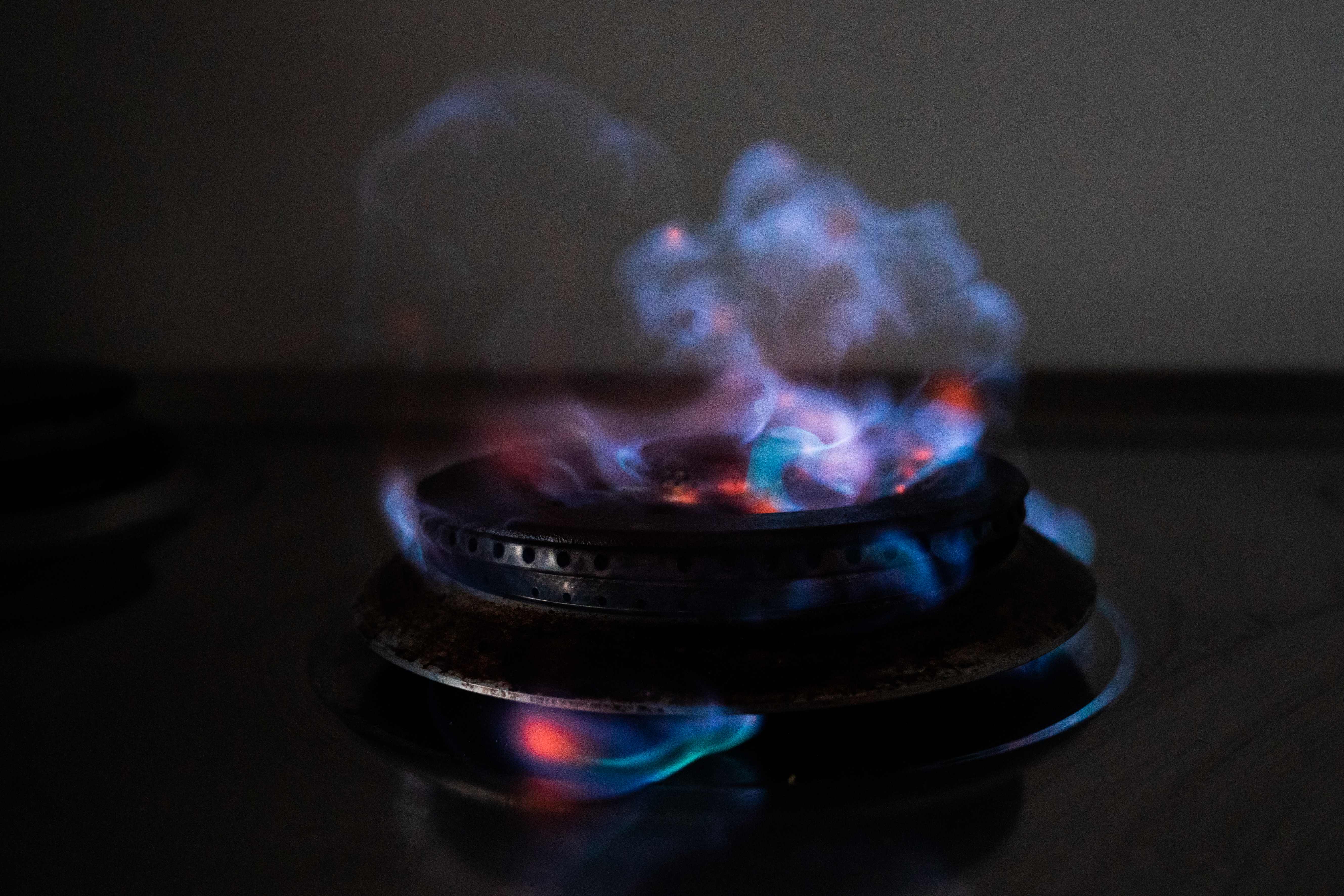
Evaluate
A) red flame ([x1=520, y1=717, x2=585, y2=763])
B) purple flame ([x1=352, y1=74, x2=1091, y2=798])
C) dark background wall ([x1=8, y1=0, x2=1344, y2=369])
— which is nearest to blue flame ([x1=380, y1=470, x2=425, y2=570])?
red flame ([x1=520, y1=717, x2=585, y2=763])

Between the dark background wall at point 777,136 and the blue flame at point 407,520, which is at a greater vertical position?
the dark background wall at point 777,136

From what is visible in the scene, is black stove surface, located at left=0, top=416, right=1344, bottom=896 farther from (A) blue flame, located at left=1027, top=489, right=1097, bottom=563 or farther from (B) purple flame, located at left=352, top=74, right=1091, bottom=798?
(B) purple flame, located at left=352, top=74, right=1091, bottom=798

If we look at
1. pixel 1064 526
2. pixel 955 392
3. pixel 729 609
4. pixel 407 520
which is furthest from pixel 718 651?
pixel 955 392

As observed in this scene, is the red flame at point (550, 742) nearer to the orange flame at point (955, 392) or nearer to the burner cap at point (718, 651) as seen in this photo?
the burner cap at point (718, 651)

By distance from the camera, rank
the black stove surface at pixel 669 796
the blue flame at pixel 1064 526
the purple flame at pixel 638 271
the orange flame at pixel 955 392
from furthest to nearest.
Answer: the purple flame at pixel 638 271 < the orange flame at pixel 955 392 < the blue flame at pixel 1064 526 < the black stove surface at pixel 669 796

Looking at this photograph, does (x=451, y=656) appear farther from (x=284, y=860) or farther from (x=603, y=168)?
(x=603, y=168)

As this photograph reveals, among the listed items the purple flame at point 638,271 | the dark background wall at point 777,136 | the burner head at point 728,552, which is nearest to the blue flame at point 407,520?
the burner head at point 728,552

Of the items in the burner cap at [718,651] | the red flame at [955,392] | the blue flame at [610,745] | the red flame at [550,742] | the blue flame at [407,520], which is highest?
the burner cap at [718,651]
